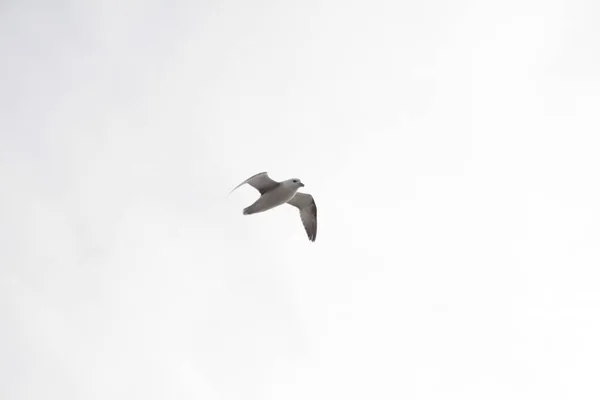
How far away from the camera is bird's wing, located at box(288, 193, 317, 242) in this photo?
28.4 metres

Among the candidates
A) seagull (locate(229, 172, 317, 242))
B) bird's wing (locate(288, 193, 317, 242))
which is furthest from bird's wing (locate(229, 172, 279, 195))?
bird's wing (locate(288, 193, 317, 242))

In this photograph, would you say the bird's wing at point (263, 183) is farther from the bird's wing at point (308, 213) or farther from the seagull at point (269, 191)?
the bird's wing at point (308, 213)

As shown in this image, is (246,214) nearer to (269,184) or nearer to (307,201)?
(269,184)

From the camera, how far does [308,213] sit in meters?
29.0

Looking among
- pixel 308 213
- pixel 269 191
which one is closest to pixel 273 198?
pixel 269 191

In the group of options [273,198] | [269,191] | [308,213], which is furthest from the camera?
[308,213]

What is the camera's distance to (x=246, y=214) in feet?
80.9

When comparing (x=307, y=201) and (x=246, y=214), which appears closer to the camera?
(x=246, y=214)

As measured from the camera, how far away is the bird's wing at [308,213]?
28375 millimetres

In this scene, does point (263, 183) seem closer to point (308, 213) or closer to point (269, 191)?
point (269, 191)

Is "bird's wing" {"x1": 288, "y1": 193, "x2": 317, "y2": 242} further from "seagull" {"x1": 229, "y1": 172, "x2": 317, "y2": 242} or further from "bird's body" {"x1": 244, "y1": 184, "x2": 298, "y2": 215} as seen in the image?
"bird's body" {"x1": 244, "y1": 184, "x2": 298, "y2": 215}

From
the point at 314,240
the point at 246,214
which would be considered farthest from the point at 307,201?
the point at 246,214

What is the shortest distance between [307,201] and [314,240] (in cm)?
190

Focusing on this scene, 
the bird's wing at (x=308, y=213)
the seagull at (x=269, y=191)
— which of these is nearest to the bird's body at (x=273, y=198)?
the seagull at (x=269, y=191)
